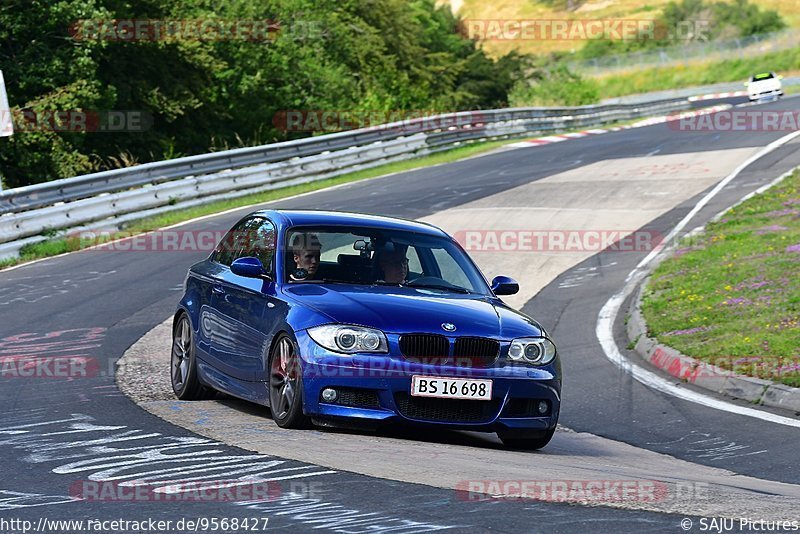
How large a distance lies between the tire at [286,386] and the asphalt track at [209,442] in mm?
686

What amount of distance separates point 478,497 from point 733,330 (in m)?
7.52

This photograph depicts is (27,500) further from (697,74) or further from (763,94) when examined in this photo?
(697,74)

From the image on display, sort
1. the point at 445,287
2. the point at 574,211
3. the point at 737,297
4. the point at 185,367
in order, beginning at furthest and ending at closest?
the point at 574,211, the point at 737,297, the point at 185,367, the point at 445,287

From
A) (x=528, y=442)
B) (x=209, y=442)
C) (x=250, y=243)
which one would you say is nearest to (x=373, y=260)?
(x=250, y=243)

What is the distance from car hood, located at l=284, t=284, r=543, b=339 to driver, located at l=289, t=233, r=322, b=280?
0.91 ft

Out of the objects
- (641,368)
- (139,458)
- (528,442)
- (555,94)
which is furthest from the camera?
(555,94)

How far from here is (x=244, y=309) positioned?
9.24m

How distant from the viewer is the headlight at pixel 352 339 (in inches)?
317

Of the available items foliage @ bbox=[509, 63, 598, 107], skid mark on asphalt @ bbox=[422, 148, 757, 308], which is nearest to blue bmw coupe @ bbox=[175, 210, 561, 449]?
skid mark on asphalt @ bbox=[422, 148, 757, 308]

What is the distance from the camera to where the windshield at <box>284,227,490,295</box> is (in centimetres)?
918

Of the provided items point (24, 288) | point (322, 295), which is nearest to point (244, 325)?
point (322, 295)

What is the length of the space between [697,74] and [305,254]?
263ft

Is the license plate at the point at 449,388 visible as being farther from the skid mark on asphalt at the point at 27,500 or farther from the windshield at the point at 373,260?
the skid mark on asphalt at the point at 27,500

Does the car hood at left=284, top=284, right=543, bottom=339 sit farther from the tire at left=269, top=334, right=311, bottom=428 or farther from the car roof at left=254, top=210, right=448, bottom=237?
the car roof at left=254, top=210, right=448, bottom=237
